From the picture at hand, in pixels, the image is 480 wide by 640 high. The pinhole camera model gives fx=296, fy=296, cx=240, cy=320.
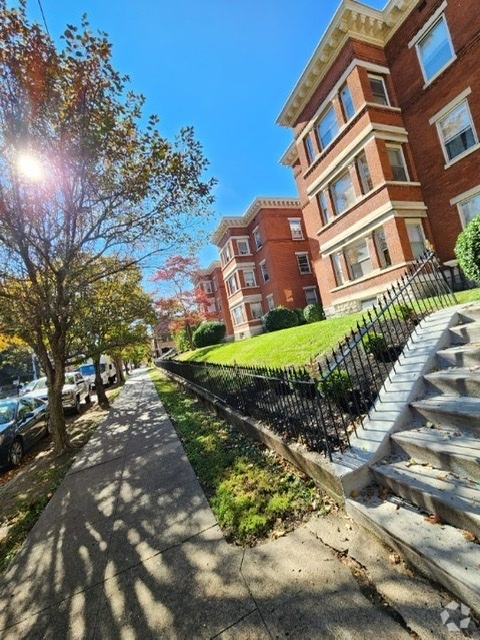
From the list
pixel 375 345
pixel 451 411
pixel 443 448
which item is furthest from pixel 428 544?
pixel 375 345

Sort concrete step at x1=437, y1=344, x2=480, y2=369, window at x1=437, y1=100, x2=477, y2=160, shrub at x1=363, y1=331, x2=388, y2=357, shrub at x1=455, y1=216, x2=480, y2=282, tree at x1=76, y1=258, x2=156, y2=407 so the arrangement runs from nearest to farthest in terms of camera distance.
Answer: concrete step at x1=437, y1=344, x2=480, y2=369, shrub at x1=363, y1=331, x2=388, y2=357, shrub at x1=455, y1=216, x2=480, y2=282, tree at x1=76, y1=258, x2=156, y2=407, window at x1=437, y1=100, x2=477, y2=160

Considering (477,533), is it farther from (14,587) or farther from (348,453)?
(14,587)

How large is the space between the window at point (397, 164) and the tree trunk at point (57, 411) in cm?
1475

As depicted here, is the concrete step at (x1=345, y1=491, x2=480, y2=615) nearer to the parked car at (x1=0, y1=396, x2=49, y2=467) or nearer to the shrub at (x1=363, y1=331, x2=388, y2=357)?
the shrub at (x1=363, y1=331, x2=388, y2=357)

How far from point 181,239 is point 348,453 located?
315 inches

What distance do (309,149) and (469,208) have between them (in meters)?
8.76

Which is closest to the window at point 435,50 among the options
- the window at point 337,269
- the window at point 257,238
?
the window at point 337,269

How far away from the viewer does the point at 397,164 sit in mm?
12938

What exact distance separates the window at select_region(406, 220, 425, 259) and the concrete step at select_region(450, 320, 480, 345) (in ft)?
29.4

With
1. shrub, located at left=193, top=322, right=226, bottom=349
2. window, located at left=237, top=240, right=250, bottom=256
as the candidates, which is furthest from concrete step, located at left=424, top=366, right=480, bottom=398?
shrub, located at left=193, top=322, right=226, bottom=349

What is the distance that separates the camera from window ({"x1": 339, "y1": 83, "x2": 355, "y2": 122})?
13.2m

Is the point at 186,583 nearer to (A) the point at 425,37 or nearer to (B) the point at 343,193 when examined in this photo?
(B) the point at 343,193

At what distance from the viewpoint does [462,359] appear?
403cm

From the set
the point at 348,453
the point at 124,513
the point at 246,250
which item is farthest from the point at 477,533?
the point at 246,250
